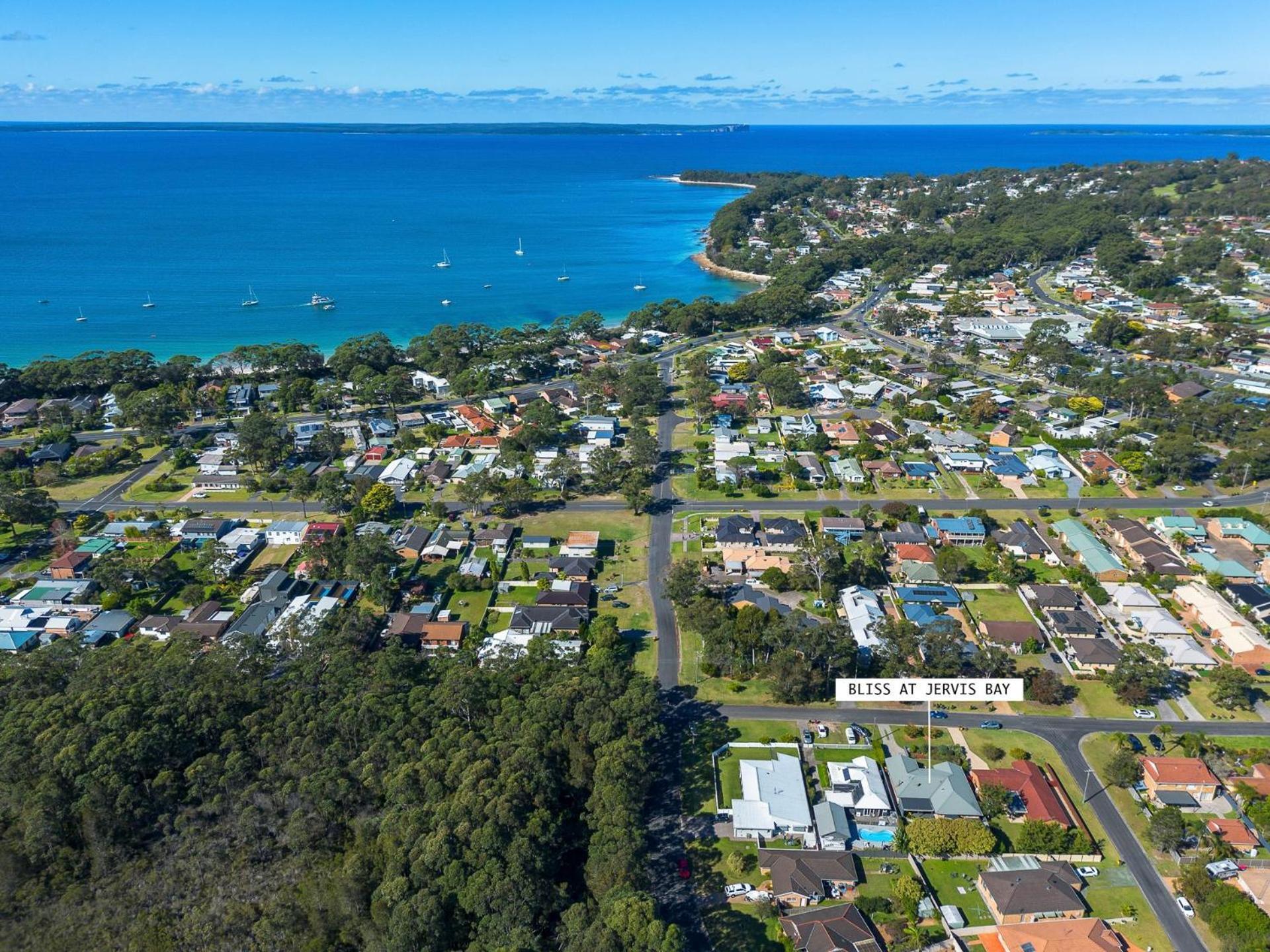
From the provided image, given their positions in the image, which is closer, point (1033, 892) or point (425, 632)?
point (1033, 892)

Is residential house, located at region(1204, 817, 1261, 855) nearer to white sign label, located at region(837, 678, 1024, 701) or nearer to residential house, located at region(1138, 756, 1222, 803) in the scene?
residential house, located at region(1138, 756, 1222, 803)

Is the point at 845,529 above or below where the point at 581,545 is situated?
above

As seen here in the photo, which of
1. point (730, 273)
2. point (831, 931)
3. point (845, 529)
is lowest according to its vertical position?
point (831, 931)

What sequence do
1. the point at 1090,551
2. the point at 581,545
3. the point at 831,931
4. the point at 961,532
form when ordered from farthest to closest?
1. the point at 581,545
2. the point at 961,532
3. the point at 1090,551
4. the point at 831,931

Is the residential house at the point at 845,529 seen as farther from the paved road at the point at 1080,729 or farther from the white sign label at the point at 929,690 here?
the white sign label at the point at 929,690

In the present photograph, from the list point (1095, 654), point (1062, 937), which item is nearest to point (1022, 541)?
point (1095, 654)

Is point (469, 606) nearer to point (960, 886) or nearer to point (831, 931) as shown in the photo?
point (831, 931)

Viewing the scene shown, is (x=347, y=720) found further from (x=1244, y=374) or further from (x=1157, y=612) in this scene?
(x=1244, y=374)
